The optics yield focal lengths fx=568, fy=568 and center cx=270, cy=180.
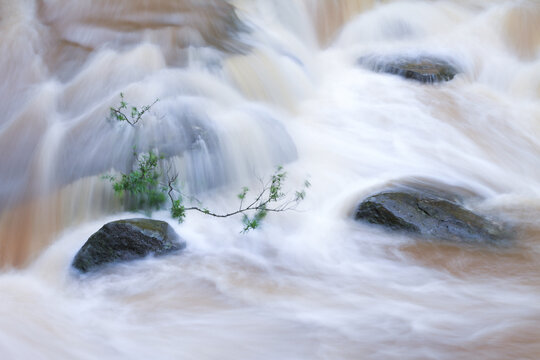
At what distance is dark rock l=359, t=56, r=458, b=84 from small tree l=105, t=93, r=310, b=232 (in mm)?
3652

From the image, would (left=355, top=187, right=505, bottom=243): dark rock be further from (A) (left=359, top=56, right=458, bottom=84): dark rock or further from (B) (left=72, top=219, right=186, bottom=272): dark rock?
(A) (left=359, top=56, right=458, bottom=84): dark rock

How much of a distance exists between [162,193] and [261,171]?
3.84ft

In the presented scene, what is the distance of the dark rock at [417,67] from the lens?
27.6 ft

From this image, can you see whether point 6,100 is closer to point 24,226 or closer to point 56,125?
point 56,125

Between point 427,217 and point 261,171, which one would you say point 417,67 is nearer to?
point 261,171

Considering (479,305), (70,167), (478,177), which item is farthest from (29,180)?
(478,177)

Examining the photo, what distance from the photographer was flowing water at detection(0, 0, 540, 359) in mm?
3812

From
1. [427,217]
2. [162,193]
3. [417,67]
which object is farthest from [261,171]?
[417,67]

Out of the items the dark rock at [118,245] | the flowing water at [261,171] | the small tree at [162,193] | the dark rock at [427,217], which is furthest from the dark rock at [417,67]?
the dark rock at [118,245]

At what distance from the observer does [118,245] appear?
15.2 ft

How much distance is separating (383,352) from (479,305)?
96 centimetres

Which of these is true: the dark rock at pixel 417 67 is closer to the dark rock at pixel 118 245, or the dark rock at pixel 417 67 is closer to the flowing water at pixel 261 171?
the flowing water at pixel 261 171

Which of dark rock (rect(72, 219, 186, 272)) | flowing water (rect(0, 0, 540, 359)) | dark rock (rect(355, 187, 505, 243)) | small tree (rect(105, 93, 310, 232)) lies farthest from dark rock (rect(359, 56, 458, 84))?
dark rock (rect(72, 219, 186, 272))

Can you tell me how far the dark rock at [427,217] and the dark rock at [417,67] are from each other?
3.48 meters
